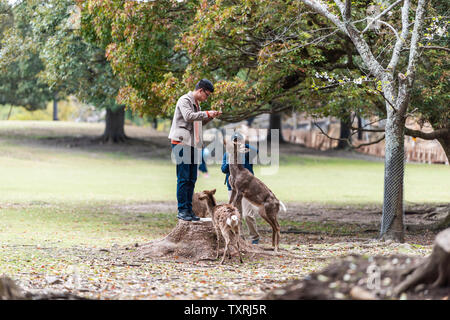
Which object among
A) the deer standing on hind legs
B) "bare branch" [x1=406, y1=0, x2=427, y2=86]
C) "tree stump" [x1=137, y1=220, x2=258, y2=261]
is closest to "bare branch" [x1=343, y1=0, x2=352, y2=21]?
"bare branch" [x1=406, y1=0, x2=427, y2=86]

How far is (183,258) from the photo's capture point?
9.92 meters

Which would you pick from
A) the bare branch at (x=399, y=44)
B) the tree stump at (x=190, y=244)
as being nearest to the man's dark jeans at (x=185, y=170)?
the tree stump at (x=190, y=244)

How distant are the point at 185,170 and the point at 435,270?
16.4 feet

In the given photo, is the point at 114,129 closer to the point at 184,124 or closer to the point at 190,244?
the point at 190,244

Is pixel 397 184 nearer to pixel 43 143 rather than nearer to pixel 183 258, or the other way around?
pixel 183 258

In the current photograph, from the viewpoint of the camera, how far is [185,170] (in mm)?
9672

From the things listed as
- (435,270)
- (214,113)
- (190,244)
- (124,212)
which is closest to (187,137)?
(214,113)

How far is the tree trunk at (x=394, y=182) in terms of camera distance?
39.6 ft

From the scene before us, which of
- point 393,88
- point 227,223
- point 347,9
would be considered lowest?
point 227,223

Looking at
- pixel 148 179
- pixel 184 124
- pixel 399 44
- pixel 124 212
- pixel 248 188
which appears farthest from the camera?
pixel 148 179

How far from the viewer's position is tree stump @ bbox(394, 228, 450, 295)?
207 inches

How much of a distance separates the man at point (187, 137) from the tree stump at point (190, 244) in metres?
0.58
